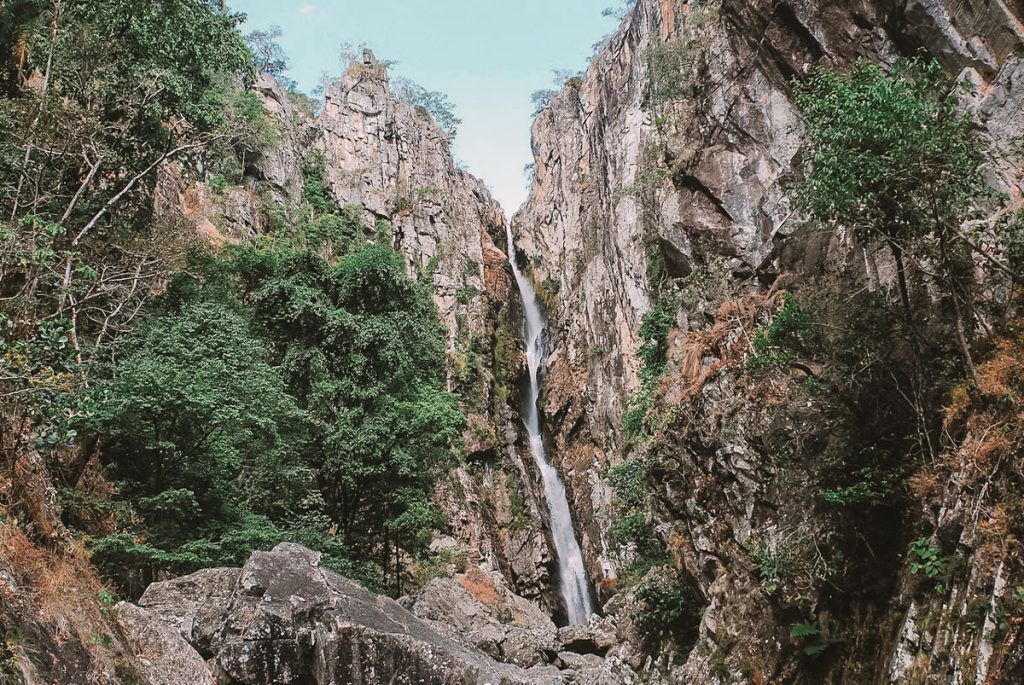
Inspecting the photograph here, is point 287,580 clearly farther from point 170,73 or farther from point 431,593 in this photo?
point 170,73

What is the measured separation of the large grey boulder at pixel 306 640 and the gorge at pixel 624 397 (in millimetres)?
47

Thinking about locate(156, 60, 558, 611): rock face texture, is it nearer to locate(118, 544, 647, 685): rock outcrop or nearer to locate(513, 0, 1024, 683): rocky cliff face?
locate(513, 0, 1024, 683): rocky cliff face

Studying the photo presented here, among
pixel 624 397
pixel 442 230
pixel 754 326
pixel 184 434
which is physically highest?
pixel 442 230

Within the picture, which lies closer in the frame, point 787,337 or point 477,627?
point 787,337

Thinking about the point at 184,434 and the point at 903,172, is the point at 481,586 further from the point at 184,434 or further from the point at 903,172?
the point at 903,172

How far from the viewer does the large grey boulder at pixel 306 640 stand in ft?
32.6

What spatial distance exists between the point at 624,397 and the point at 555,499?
22.5 feet

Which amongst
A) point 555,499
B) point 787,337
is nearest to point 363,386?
point 787,337

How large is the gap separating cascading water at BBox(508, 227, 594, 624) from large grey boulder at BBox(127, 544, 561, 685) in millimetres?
15281

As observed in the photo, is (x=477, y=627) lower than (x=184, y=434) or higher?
lower

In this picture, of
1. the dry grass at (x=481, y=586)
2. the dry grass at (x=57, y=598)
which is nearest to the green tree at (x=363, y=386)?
the dry grass at (x=481, y=586)

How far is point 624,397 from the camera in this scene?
91.3 ft

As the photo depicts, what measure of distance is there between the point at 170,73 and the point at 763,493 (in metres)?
14.9

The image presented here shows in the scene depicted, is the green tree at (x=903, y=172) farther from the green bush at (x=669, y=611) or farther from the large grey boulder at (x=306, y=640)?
the large grey boulder at (x=306, y=640)
